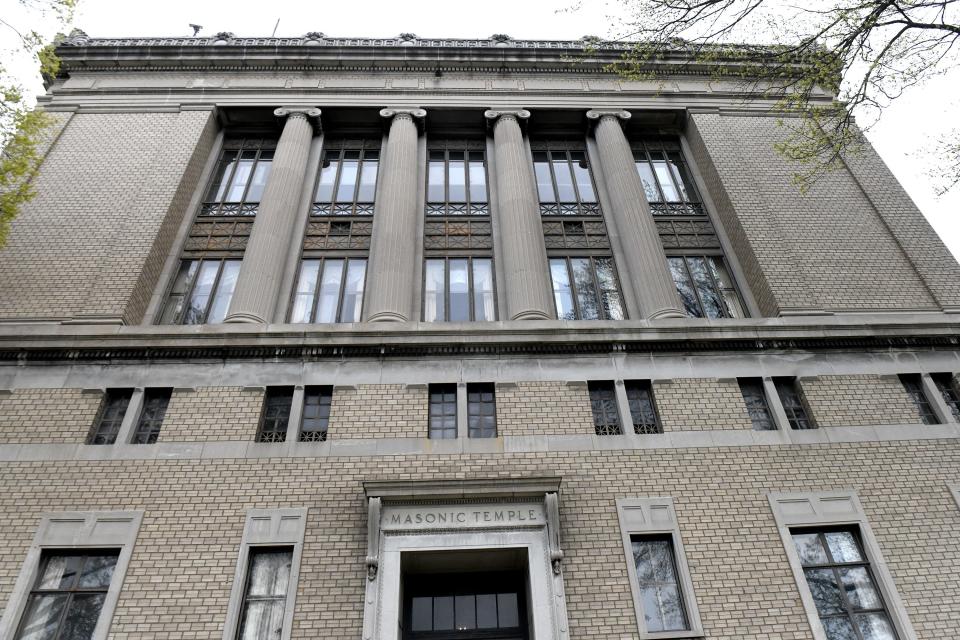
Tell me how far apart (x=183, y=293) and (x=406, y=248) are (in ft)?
19.6

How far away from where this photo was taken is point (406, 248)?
15.1 meters

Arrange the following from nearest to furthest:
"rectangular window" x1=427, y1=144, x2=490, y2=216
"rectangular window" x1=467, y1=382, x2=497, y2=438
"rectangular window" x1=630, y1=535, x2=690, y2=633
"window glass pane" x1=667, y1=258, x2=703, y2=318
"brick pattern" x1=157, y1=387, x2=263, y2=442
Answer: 1. "rectangular window" x1=630, y1=535, x2=690, y2=633
2. "brick pattern" x1=157, y1=387, x2=263, y2=442
3. "rectangular window" x1=467, y1=382, x2=497, y2=438
4. "window glass pane" x1=667, y1=258, x2=703, y2=318
5. "rectangular window" x1=427, y1=144, x2=490, y2=216

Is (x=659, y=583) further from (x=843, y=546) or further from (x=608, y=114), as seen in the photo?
(x=608, y=114)

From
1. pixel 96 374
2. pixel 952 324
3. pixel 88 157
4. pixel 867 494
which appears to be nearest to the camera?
pixel 867 494

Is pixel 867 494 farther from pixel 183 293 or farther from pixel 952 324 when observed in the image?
pixel 183 293

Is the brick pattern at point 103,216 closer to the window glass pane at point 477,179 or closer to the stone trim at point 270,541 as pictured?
the stone trim at point 270,541

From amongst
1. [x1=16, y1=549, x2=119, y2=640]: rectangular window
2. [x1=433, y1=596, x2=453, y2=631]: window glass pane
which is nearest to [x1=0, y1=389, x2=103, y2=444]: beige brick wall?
[x1=16, y1=549, x2=119, y2=640]: rectangular window

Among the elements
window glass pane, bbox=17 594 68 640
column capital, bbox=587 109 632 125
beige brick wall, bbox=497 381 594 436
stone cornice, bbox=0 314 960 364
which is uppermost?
column capital, bbox=587 109 632 125

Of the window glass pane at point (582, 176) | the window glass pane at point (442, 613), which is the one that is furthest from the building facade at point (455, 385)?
the window glass pane at point (582, 176)

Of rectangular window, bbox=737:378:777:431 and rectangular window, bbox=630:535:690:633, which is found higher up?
rectangular window, bbox=737:378:777:431

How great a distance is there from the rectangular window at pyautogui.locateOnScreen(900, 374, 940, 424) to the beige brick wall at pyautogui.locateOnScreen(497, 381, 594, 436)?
709cm

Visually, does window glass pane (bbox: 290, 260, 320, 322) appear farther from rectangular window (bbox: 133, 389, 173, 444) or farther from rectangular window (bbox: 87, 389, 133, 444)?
rectangular window (bbox: 87, 389, 133, 444)

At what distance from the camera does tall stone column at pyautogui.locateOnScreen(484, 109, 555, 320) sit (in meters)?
14.1

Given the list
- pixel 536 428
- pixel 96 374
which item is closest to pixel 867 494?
pixel 536 428
